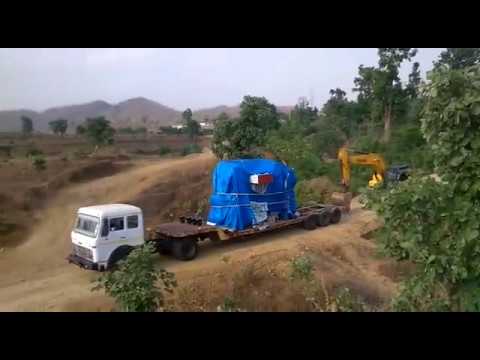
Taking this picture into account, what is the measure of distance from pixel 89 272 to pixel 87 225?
1.34 meters

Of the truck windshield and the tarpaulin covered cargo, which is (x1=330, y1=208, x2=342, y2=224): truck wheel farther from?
the truck windshield

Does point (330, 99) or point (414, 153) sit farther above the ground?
point (330, 99)

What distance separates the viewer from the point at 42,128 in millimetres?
38250

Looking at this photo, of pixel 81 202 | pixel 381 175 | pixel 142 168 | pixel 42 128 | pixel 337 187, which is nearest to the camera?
pixel 381 175

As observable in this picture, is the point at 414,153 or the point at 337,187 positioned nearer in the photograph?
the point at 337,187

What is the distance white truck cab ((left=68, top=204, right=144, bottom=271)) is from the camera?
33.7ft

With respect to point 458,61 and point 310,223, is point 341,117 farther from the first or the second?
point 458,61

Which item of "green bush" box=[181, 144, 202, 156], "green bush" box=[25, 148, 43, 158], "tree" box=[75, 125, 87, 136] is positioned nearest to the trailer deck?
"green bush" box=[25, 148, 43, 158]

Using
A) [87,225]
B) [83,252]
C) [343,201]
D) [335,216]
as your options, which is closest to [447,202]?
[87,225]

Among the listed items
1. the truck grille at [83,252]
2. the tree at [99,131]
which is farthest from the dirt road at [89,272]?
Result: the tree at [99,131]

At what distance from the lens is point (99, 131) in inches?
1097
